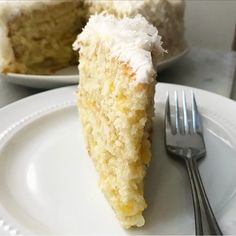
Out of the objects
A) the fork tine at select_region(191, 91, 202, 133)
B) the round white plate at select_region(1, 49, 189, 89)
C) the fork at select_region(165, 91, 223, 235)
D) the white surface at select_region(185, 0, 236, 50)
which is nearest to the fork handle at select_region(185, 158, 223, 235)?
the fork at select_region(165, 91, 223, 235)

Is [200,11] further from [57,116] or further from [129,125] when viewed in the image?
[129,125]

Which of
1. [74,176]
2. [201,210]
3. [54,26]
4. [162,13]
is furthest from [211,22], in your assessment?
[201,210]

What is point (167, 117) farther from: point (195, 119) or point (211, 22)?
point (211, 22)

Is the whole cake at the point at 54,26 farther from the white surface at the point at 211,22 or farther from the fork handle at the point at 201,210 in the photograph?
the fork handle at the point at 201,210

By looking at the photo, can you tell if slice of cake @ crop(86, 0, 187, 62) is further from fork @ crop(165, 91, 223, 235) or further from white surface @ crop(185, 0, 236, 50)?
white surface @ crop(185, 0, 236, 50)

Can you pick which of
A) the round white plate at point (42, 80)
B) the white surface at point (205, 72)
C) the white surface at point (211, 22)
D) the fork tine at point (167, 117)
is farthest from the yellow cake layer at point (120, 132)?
the white surface at point (211, 22)

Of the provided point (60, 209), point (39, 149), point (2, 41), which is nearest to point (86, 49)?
point (39, 149)
